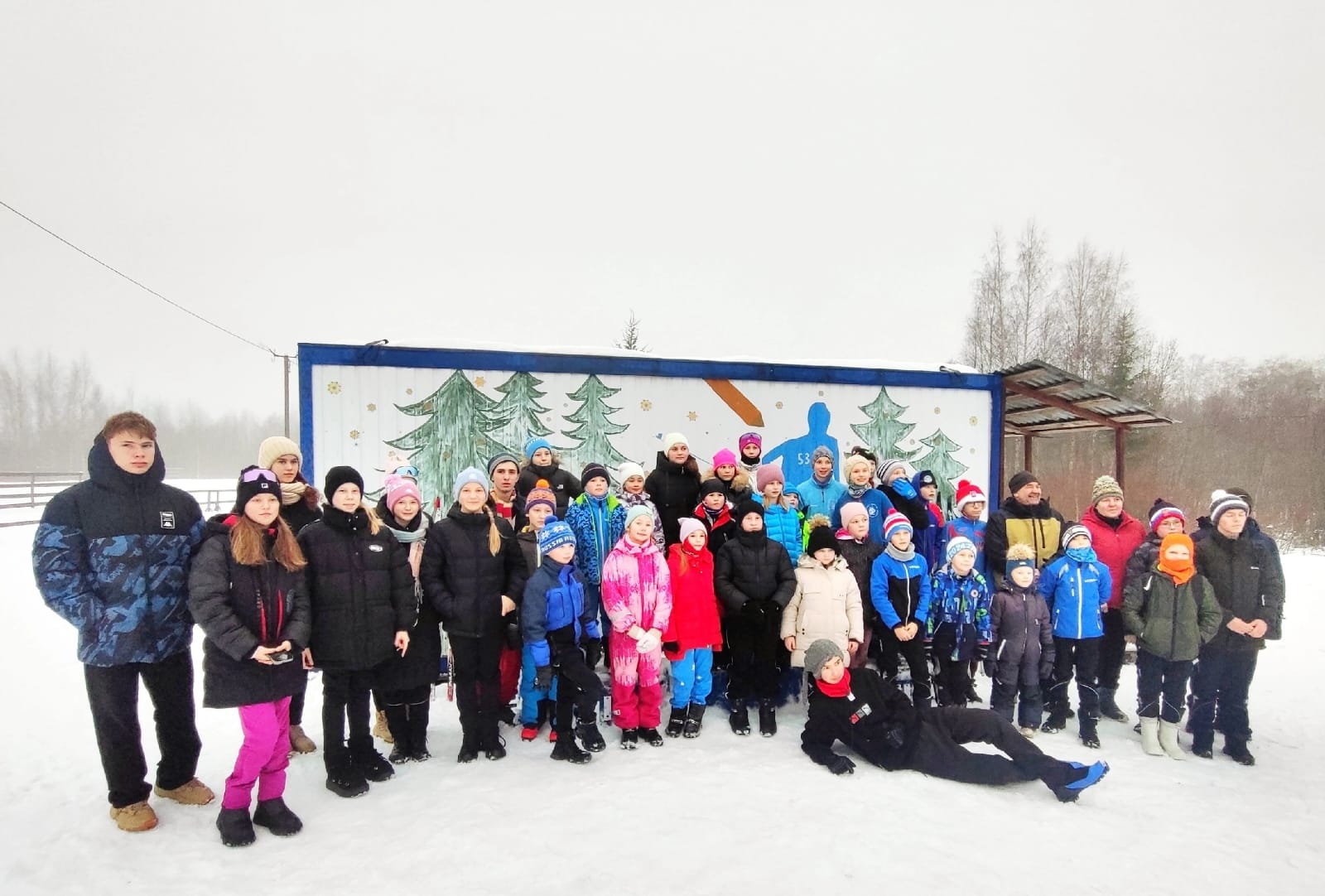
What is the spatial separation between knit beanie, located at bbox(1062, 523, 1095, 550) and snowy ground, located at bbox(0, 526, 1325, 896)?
1.28 m

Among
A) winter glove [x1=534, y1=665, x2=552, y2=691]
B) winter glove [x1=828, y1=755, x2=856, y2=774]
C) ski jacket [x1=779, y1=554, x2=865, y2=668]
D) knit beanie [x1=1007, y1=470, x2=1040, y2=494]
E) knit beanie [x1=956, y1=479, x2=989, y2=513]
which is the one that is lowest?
winter glove [x1=828, y1=755, x2=856, y2=774]

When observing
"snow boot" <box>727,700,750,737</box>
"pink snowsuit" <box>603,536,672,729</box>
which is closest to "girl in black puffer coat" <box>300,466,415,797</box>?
"pink snowsuit" <box>603,536,672,729</box>

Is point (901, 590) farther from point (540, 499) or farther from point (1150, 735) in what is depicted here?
point (540, 499)

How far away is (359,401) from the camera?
5828 mm

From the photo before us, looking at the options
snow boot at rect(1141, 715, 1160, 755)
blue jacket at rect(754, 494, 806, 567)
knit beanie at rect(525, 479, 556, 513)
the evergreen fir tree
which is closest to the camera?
snow boot at rect(1141, 715, 1160, 755)

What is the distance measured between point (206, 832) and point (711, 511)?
126 inches

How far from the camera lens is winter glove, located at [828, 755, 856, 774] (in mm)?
3664

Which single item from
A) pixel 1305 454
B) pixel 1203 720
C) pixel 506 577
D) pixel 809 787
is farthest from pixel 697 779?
pixel 1305 454

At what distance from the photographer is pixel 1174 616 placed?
408 cm

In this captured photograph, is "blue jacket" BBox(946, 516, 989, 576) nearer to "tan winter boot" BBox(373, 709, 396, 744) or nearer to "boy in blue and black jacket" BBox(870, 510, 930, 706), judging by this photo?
"boy in blue and black jacket" BBox(870, 510, 930, 706)

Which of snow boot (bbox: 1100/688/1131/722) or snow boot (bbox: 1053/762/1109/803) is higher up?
snow boot (bbox: 1053/762/1109/803)

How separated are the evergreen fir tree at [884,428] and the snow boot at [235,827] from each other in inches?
→ 226

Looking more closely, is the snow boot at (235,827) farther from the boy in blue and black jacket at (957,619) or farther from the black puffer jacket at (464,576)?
the boy in blue and black jacket at (957,619)

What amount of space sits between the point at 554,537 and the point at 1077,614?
3432 mm
